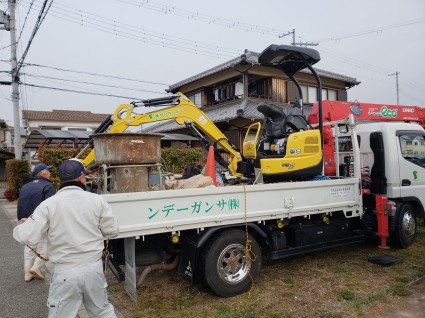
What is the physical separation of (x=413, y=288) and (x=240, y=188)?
2.73 m

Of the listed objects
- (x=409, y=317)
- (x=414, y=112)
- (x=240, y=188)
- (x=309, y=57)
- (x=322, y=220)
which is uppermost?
(x=309, y=57)

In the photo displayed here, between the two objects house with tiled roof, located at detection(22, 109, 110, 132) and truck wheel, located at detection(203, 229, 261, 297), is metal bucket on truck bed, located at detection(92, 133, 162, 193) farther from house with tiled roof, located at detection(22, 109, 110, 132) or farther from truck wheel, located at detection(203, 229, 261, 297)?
house with tiled roof, located at detection(22, 109, 110, 132)

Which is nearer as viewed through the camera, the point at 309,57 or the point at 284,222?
the point at 284,222

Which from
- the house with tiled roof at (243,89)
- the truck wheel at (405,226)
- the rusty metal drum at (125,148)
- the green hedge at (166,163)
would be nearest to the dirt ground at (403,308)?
the truck wheel at (405,226)

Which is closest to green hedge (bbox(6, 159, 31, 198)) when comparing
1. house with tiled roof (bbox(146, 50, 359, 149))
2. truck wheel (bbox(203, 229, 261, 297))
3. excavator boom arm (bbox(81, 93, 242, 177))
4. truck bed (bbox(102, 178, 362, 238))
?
house with tiled roof (bbox(146, 50, 359, 149))

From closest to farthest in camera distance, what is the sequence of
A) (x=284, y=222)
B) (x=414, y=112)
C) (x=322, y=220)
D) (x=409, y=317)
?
(x=409, y=317), (x=284, y=222), (x=322, y=220), (x=414, y=112)

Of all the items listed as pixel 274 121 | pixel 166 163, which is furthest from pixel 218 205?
pixel 166 163

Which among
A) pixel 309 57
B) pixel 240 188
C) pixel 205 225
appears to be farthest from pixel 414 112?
pixel 205 225

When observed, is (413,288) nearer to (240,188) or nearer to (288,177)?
(288,177)

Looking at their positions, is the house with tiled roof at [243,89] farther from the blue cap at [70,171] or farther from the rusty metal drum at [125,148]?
the blue cap at [70,171]

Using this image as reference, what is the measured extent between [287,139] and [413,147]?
9.11ft

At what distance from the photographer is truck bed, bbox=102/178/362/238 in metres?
3.70

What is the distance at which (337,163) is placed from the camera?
617cm

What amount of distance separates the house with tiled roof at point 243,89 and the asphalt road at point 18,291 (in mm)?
10600
